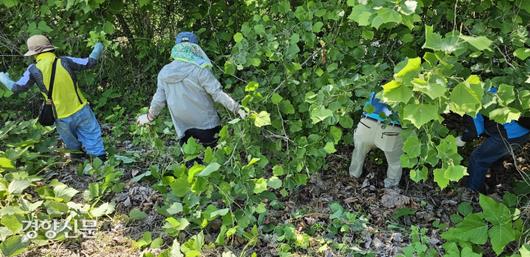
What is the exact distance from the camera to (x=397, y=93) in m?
2.07

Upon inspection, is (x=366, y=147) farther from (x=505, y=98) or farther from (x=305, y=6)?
(x=505, y=98)

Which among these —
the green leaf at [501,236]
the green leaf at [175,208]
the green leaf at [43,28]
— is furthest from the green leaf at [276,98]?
the green leaf at [43,28]

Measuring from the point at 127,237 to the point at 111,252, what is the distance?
176mm

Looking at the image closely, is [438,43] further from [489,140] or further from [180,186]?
[489,140]

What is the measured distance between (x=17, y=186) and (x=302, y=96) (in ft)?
7.58

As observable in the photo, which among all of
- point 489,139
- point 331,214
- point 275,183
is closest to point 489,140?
point 489,139

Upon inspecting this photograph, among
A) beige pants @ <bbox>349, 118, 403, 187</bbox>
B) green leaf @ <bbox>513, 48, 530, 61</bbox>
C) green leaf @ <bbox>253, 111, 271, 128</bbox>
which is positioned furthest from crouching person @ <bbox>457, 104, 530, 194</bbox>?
green leaf @ <bbox>253, 111, 271, 128</bbox>

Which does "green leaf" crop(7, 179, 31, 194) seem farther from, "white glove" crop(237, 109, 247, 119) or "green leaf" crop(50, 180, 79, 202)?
"white glove" crop(237, 109, 247, 119)

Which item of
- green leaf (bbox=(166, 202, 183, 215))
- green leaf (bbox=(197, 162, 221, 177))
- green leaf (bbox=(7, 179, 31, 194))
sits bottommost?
green leaf (bbox=(166, 202, 183, 215))

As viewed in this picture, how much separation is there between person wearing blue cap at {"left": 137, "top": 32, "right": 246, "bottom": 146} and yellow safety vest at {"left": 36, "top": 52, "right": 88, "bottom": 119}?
842 millimetres

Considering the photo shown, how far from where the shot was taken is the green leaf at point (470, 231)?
3.13 m

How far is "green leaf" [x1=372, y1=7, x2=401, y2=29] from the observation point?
2092 mm

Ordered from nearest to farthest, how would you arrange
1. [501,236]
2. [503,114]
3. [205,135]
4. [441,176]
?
[503,114] → [441,176] → [501,236] → [205,135]

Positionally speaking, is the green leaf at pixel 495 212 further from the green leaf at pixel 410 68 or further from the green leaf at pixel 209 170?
the green leaf at pixel 209 170
